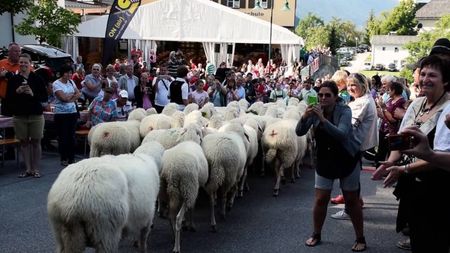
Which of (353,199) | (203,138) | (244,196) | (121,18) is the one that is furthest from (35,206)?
(121,18)

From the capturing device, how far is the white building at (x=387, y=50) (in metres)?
84.6

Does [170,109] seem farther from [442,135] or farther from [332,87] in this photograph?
[442,135]

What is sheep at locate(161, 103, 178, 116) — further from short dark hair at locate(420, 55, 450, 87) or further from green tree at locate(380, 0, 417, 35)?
green tree at locate(380, 0, 417, 35)

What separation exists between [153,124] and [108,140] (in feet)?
3.13

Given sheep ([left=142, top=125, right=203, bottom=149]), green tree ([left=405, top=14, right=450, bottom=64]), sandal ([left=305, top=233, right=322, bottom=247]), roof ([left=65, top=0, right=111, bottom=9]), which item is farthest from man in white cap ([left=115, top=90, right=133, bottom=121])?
green tree ([left=405, top=14, right=450, bottom=64])

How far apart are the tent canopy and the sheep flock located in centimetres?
1252

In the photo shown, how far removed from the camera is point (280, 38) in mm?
20703

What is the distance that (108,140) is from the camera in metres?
6.24

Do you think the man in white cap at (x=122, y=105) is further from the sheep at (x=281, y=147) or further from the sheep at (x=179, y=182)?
the sheep at (x=179, y=182)

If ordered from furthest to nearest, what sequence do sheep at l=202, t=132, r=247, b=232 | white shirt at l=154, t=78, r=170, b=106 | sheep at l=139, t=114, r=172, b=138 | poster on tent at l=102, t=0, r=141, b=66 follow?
poster on tent at l=102, t=0, r=141, b=66 < white shirt at l=154, t=78, r=170, b=106 < sheep at l=139, t=114, r=172, b=138 < sheep at l=202, t=132, r=247, b=232

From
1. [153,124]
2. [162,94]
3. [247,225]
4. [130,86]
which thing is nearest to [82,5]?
[130,86]

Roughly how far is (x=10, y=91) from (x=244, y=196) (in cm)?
393

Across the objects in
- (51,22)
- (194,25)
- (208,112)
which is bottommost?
(208,112)

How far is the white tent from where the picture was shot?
67.4 ft
